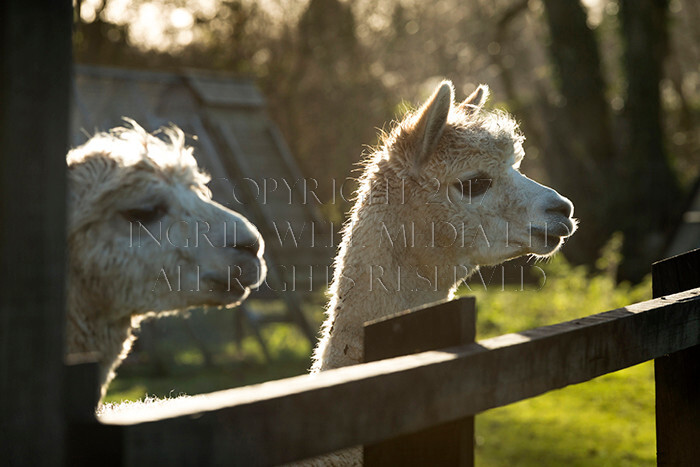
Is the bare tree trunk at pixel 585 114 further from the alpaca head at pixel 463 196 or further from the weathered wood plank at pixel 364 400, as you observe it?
the weathered wood plank at pixel 364 400

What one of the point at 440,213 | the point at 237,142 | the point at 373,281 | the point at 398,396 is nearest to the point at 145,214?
the point at 373,281

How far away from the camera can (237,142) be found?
9.27m

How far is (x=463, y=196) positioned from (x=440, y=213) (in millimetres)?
129

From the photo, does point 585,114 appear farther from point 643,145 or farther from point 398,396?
point 398,396

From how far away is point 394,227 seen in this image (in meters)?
2.93

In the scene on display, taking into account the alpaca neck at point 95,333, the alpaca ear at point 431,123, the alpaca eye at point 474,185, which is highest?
the alpaca ear at point 431,123

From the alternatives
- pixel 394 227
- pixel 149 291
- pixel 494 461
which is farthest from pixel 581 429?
pixel 149 291

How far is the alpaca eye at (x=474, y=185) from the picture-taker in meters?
3.02

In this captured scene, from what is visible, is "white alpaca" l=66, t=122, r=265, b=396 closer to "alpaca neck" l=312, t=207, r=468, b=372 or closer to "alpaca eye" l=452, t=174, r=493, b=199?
"alpaca neck" l=312, t=207, r=468, b=372

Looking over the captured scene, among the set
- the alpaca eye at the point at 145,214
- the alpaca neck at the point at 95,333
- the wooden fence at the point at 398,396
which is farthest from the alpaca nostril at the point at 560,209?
the alpaca neck at the point at 95,333

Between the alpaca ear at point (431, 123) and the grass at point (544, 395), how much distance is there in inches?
52.1

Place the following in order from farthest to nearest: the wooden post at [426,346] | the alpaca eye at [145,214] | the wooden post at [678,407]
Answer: the alpaca eye at [145,214], the wooden post at [678,407], the wooden post at [426,346]

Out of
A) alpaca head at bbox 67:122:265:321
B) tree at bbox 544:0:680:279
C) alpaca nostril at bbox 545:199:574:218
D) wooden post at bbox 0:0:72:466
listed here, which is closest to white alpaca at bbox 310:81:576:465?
alpaca nostril at bbox 545:199:574:218

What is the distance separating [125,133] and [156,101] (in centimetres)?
687
